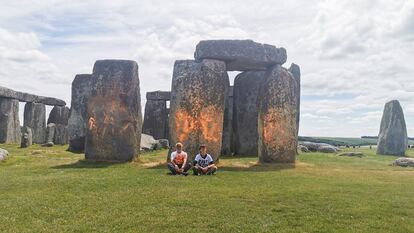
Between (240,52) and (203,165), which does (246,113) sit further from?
(203,165)

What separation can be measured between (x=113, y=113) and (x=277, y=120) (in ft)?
21.6

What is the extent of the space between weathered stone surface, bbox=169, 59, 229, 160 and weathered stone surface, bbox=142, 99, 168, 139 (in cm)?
1670

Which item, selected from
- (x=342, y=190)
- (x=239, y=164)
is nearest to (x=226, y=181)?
(x=342, y=190)

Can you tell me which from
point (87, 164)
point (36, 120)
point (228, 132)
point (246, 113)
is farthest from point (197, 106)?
point (36, 120)

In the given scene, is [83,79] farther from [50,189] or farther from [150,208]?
[150,208]

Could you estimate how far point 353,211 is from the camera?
1067 cm

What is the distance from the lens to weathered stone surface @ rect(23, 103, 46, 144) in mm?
36625

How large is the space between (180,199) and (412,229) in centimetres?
479

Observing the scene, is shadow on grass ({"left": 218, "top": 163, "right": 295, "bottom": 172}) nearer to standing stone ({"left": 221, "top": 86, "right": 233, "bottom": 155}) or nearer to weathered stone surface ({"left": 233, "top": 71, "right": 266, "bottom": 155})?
weathered stone surface ({"left": 233, "top": 71, "right": 266, "bottom": 155})

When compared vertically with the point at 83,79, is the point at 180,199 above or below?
below

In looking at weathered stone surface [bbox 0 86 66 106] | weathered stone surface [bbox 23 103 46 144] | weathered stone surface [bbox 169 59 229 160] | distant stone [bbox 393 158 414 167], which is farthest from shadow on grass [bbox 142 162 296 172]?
weathered stone surface [bbox 23 103 46 144]

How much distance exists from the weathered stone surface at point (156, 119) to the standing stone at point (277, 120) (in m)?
16.5

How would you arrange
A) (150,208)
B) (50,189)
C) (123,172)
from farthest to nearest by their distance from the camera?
(123,172) → (50,189) → (150,208)

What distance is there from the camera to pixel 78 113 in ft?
92.2
